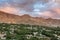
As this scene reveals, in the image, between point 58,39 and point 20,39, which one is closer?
point 20,39

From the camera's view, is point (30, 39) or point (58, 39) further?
point (58, 39)

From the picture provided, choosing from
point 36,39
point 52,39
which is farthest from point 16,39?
point 52,39

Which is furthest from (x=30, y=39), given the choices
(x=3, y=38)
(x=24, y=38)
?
(x=3, y=38)

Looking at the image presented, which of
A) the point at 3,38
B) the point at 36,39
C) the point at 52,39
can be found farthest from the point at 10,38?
the point at 52,39

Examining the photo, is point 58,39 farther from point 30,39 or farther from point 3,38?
point 3,38

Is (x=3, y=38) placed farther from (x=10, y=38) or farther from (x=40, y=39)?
(x=40, y=39)

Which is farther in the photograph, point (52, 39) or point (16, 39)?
point (52, 39)

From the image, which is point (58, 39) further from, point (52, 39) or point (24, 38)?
point (24, 38)
